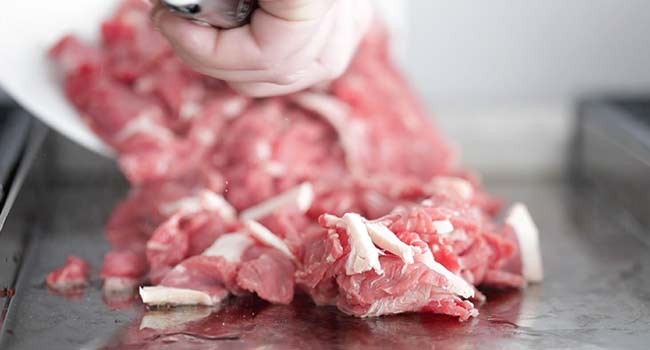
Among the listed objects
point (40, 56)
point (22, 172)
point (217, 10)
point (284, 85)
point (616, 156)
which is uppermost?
point (217, 10)

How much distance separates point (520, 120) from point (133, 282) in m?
1.22

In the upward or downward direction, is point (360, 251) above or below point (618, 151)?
above

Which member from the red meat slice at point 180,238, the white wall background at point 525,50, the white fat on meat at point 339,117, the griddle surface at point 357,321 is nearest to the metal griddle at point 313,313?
the griddle surface at point 357,321

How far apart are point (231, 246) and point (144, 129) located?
1.81 ft

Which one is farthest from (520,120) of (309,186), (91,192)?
(91,192)

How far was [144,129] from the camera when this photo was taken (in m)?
1.96

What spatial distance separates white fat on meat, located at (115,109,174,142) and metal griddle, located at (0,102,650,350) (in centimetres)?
17

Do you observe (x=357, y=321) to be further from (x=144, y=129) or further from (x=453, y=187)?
(x=144, y=129)

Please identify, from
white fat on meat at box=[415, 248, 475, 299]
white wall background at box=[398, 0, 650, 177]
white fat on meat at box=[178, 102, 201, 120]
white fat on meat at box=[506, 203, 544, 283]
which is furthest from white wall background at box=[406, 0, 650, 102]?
white fat on meat at box=[415, 248, 475, 299]

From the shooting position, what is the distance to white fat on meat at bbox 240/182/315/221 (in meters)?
1.66

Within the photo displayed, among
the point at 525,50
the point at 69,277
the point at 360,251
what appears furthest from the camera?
the point at 525,50

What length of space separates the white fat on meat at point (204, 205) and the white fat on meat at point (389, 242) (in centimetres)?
39

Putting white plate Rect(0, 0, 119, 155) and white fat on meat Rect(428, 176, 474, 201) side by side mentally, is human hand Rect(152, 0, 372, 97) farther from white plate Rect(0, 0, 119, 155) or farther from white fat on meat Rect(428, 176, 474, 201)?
white plate Rect(0, 0, 119, 155)

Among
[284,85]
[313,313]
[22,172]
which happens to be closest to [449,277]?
[313,313]
